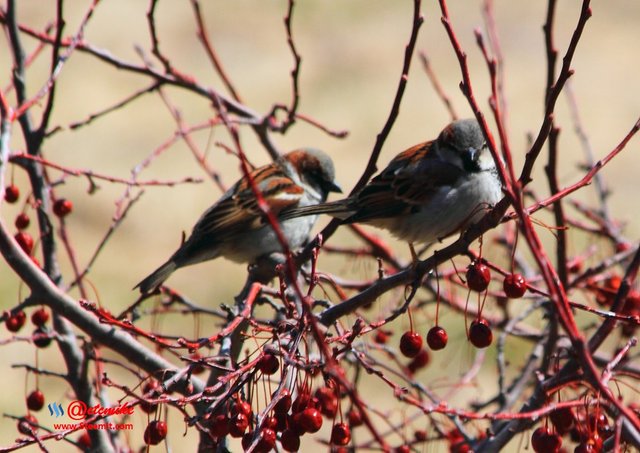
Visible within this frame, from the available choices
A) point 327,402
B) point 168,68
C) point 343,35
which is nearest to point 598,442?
point 327,402

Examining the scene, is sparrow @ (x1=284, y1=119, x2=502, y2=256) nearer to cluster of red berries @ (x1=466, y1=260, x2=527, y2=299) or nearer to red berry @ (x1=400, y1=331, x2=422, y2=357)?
red berry @ (x1=400, y1=331, x2=422, y2=357)

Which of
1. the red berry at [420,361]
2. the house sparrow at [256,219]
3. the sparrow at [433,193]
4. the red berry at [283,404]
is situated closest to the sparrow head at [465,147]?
the sparrow at [433,193]

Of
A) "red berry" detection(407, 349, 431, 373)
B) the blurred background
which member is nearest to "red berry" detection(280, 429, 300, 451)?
"red berry" detection(407, 349, 431, 373)

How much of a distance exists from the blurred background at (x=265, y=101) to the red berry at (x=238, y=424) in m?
5.25

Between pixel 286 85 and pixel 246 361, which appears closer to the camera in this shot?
pixel 246 361

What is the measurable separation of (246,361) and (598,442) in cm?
92

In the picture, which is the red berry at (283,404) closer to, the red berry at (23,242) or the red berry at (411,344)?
the red berry at (411,344)

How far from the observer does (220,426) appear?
221 cm

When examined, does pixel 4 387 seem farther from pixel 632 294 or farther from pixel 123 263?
pixel 632 294

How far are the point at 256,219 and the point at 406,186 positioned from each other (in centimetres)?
153

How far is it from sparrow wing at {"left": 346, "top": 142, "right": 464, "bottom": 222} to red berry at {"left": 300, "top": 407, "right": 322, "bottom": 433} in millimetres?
1591

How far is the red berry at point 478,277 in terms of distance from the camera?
2.32 meters

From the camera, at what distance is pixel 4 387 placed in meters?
7.28

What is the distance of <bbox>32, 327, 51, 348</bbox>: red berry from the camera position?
2.98 meters
